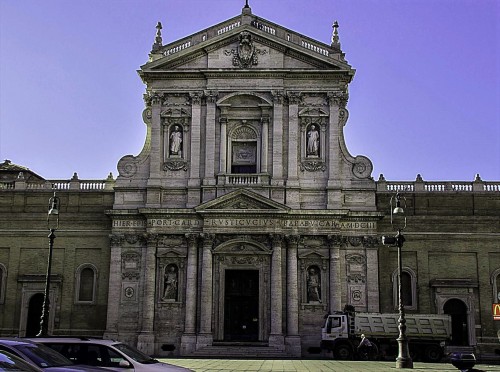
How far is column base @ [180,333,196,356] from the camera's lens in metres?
39.3

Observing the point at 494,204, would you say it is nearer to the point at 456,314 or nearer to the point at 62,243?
the point at 456,314

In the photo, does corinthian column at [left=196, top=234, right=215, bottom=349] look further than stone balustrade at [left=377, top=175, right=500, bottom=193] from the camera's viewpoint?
No

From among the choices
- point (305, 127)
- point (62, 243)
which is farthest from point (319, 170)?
point (62, 243)

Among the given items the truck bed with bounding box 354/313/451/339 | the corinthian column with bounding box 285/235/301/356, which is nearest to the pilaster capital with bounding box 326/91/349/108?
the corinthian column with bounding box 285/235/301/356

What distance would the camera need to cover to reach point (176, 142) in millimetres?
42750

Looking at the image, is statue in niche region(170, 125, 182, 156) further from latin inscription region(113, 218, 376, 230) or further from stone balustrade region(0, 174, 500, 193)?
latin inscription region(113, 218, 376, 230)

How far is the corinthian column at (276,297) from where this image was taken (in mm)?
39156

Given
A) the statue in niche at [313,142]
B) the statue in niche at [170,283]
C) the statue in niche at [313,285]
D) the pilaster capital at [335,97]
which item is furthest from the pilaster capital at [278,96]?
the statue in niche at [170,283]

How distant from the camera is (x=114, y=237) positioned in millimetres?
41750

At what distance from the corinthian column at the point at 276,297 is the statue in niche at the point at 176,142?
790cm

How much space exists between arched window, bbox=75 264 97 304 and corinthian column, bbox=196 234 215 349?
7.09m

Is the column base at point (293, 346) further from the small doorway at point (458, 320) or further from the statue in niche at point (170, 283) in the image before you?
the small doorway at point (458, 320)

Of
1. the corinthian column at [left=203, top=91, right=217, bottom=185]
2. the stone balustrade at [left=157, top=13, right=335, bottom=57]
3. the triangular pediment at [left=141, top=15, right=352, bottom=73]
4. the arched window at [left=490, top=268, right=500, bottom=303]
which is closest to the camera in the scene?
the arched window at [left=490, top=268, right=500, bottom=303]

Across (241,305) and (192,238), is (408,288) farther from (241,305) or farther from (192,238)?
(192,238)
